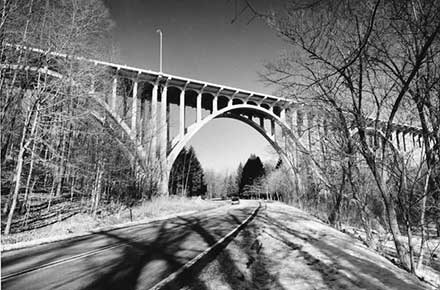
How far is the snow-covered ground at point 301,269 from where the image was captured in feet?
11.1

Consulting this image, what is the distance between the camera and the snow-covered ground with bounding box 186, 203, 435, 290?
338 centimetres

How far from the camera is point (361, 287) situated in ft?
10.5

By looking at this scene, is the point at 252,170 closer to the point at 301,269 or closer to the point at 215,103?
the point at 215,103

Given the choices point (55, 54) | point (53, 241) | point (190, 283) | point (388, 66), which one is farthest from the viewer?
point (55, 54)

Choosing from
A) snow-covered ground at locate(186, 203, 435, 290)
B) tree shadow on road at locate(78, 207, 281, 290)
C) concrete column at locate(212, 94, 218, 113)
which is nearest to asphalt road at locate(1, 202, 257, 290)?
tree shadow on road at locate(78, 207, 281, 290)

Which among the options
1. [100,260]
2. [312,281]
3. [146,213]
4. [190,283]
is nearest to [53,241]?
[100,260]

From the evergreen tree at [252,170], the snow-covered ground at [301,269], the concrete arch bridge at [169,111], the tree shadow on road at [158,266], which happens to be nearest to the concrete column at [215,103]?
the concrete arch bridge at [169,111]

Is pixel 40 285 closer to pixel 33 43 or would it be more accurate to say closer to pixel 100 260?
pixel 100 260

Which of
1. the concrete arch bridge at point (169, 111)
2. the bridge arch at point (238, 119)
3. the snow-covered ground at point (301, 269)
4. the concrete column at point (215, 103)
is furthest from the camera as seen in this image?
the concrete column at point (215, 103)

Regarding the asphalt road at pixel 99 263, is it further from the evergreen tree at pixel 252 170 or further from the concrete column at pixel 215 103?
the evergreen tree at pixel 252 170

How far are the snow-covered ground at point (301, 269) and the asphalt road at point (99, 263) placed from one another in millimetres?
688

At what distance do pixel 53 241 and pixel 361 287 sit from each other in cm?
679

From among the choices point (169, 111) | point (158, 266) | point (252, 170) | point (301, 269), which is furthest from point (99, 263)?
point (252, 170)

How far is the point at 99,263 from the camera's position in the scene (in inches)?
170
